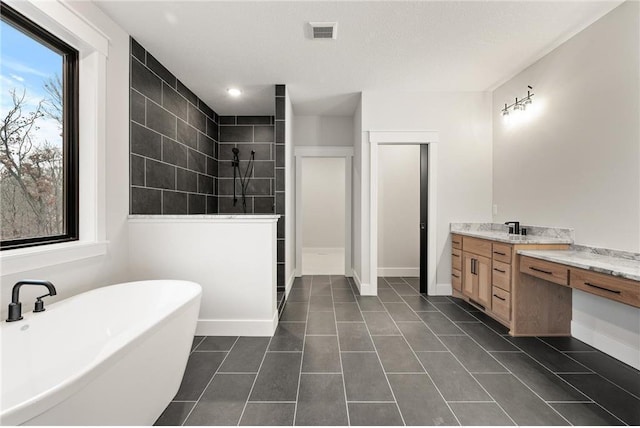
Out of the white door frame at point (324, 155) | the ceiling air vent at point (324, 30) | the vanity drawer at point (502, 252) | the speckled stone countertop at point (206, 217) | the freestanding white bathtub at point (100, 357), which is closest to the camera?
the freestanding white bathtub at point (100, 357)

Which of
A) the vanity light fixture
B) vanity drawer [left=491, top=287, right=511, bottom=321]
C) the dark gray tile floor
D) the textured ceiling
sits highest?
the textured ceiling

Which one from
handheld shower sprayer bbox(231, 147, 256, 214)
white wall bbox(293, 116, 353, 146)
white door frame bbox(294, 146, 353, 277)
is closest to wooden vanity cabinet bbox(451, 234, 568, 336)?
white door frame bbox(294, 146, 353, 277)

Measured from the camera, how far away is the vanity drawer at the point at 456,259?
12.0ft

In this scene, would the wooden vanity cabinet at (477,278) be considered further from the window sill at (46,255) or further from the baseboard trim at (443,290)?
the window sill at (46,255)

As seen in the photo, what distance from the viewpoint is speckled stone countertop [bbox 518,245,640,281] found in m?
1.81

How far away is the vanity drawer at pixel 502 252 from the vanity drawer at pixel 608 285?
608mm

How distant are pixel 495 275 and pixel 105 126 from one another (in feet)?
12.1

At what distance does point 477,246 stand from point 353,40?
2465 millimetres

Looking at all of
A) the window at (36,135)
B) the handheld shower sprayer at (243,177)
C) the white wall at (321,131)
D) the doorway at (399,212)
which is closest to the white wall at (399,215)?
the doorway at (399,212)

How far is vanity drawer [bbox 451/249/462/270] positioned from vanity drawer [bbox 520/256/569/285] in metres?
1.04

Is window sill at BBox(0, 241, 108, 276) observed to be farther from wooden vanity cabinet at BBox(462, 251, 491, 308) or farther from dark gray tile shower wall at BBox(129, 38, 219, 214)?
wooden vanity cabinet at BBox(462, 251, 491, 308)

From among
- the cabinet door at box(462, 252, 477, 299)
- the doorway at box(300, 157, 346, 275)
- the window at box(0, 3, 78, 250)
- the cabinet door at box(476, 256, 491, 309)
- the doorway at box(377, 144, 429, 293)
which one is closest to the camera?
the window at box(0, 3, 78, 250)

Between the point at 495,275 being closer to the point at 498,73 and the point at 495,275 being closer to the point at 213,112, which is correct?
the point at 498,73

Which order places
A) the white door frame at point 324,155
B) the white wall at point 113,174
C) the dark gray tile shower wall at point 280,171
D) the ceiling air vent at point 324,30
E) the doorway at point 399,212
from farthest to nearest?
the doorway at point 399,212 → the white door frame at point 324,155 → the dark gray tile shower wall at point 280,171 → the ceiling air vent at point 324,30 → the white wall at point 113,174
